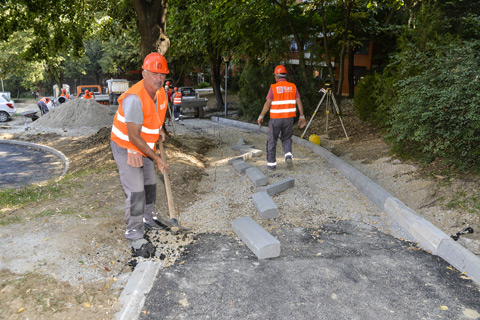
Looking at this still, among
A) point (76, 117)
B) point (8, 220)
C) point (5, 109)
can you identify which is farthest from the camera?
point (5, 109)

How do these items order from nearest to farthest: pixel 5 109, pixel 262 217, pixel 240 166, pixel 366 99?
pixel 262 217 < pixel 240 166 < pixel 366 99 < pixel 5 109

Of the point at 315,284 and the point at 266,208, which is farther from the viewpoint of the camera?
the point at 266,208

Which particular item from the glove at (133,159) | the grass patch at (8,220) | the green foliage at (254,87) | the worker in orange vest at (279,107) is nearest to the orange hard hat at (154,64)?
the glove at (133,159)

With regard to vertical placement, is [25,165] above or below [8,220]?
below

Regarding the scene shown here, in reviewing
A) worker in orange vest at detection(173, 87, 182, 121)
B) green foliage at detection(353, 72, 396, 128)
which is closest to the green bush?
green foliage at detection(353, 72, 396, 128)

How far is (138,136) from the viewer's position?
3842 mm

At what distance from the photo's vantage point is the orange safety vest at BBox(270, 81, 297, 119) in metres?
7.54

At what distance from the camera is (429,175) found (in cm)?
612

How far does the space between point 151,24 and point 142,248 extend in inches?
270

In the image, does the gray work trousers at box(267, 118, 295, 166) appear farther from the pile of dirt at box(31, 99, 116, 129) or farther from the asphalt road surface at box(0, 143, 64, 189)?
the pile of dirt at box(31, 99, 116, 129)

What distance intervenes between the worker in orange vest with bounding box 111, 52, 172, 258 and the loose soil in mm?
256

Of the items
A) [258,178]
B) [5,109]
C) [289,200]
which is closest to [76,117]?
→ [5,109]

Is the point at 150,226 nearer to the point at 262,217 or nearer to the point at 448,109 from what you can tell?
the point at 262,217

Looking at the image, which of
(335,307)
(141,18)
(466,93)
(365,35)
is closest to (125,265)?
(335,307)
